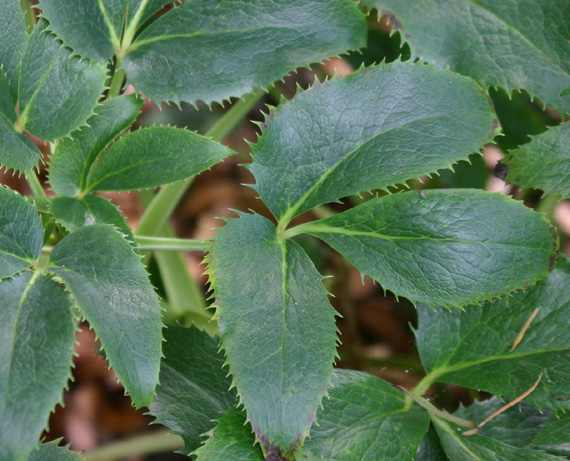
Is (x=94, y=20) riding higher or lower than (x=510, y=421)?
higher

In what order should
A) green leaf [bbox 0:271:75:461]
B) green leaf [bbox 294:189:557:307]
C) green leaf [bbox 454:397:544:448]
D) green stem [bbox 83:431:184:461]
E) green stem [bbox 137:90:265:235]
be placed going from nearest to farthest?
green leaf [bbox 0:271:75:461]
green leaf [bbox 294:189:557:307]
green leaf [bbox 454:397:544:448]
green stem [bbox 137:90:265:235]
green stem [bbox 83:431:184:461]

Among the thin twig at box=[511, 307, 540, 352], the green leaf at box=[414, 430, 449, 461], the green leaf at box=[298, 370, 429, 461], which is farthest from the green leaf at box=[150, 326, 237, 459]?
the thin twig at box=[511, 307, 540, 352]

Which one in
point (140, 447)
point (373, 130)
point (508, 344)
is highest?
point (373, 130)

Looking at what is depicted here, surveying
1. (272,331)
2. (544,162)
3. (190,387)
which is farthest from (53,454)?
(544,162)

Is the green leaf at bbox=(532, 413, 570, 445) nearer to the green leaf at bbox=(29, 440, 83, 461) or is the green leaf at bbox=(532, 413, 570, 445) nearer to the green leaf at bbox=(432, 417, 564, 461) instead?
the green leaf at bbox=(432, 417, 564, 461)

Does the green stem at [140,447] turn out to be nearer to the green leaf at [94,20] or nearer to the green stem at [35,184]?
the green stem at [35,184]

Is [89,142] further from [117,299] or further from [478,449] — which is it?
[478,449]

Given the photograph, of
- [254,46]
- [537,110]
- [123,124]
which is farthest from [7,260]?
[537,110]
